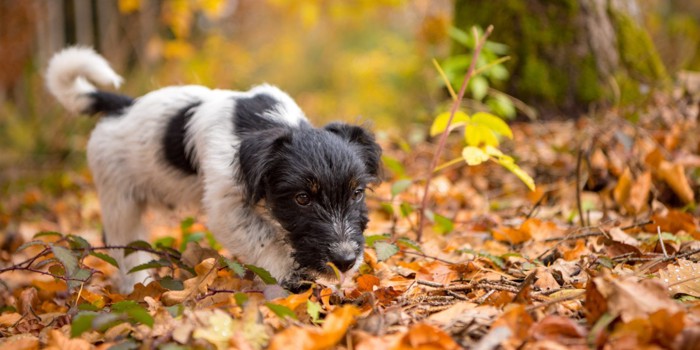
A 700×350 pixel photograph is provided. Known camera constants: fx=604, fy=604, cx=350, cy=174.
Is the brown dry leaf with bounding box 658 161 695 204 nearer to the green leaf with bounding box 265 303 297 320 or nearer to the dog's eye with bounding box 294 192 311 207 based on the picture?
the dog's eye with bounding box 294 192 311 207

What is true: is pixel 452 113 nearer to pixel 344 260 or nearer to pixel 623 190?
pixel 344 260

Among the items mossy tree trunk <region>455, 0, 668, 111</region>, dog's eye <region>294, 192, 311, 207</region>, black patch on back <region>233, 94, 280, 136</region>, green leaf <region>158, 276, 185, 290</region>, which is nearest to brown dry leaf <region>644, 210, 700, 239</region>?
dog's eye <region>294, 192, 311, 207</region>

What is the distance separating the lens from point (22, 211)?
7297mm

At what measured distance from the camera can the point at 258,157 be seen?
3230 millimetres

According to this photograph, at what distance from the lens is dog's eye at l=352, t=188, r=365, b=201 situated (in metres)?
3.33

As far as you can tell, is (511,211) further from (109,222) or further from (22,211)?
(22,211)

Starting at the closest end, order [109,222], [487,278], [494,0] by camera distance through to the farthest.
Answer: [487,278] → [109,222] → [494,0]

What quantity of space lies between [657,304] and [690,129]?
12.6 feet

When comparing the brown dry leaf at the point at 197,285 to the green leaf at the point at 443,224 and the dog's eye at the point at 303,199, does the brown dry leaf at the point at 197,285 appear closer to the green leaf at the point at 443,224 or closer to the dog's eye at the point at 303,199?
the dog's eye at the point at 303,199

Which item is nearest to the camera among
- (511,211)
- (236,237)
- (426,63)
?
(236,237)

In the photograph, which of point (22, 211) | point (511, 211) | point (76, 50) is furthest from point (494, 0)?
point (22, 211)

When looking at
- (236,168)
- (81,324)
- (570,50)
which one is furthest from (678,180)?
(81,324)

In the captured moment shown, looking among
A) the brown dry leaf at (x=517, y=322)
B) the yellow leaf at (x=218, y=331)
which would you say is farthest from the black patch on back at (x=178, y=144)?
the brown dry leaf at (x=517, y=322)

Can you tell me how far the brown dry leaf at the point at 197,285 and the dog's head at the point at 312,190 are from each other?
0.44 metres
